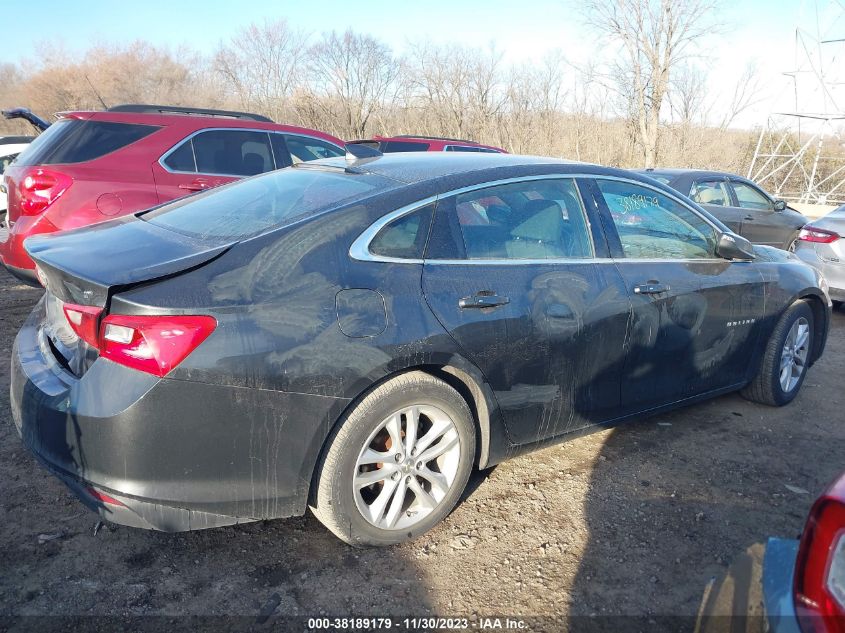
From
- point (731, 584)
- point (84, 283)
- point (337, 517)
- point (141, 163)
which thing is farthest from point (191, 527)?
point (141, 163)

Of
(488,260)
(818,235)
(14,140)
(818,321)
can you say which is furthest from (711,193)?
(14,140)

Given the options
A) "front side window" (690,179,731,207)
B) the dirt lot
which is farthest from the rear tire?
"front side window" (690,179,731,207)

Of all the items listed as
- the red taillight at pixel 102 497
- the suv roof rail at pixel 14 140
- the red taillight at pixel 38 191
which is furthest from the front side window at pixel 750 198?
the suv roof rail at pixel 14 140

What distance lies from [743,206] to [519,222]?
23.6 feet

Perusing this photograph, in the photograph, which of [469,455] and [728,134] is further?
[728,134]

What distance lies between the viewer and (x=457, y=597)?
8.18ft

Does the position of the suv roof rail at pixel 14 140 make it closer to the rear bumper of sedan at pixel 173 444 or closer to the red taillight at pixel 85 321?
the red taillight at pixel 85 321

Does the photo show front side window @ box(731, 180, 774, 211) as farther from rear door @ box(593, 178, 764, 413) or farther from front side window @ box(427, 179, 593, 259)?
front side window @ box(427, 179, 593, 259)

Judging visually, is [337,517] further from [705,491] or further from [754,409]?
[754,409]

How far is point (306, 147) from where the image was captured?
6.78 metres

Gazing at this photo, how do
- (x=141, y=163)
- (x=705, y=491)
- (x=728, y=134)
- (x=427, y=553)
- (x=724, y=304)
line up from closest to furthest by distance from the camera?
(x=427, y=553) → (x=705, y=491) → (x=724, y=304) → (x=141, y=163) → (x=728, y=134)

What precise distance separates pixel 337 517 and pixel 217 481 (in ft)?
1.66

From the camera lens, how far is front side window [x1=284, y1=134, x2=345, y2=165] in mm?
6680

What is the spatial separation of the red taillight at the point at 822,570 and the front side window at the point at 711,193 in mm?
7689
